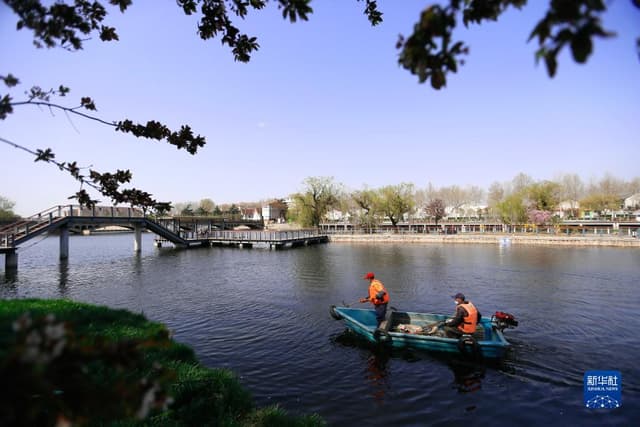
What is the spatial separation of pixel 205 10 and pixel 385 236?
6089 centimetres

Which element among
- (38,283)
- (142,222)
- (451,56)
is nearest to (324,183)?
(142,222)

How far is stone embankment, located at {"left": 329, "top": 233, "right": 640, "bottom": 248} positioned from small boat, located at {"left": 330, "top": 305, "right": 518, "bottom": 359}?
44.1m

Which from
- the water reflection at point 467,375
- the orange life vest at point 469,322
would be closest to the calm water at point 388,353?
the water reflection at point 467,375

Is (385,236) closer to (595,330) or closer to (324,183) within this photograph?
(324,183)

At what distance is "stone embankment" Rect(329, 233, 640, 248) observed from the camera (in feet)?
159

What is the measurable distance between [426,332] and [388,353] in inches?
59.2

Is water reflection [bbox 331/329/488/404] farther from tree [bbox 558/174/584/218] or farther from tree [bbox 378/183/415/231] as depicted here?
tree [bbox 558/174/584/218]

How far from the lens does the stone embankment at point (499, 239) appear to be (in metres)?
48.4

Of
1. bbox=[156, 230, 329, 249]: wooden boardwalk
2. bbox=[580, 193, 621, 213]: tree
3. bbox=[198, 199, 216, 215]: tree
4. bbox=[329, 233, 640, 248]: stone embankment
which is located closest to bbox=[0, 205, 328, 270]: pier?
bbox=[156, 230, 329, 249]: wooden boardwalk

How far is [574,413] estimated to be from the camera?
339 inches

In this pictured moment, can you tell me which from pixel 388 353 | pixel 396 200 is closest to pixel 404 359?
pixel 388 353

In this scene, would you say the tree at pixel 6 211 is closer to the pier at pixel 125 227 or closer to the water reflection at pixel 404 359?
the pier at pixel 125 227

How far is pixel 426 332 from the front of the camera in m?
12.4

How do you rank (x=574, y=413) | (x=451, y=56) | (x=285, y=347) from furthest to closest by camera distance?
(x=285, y=347) → (x=574, y=413) → (x=451, y=56)
